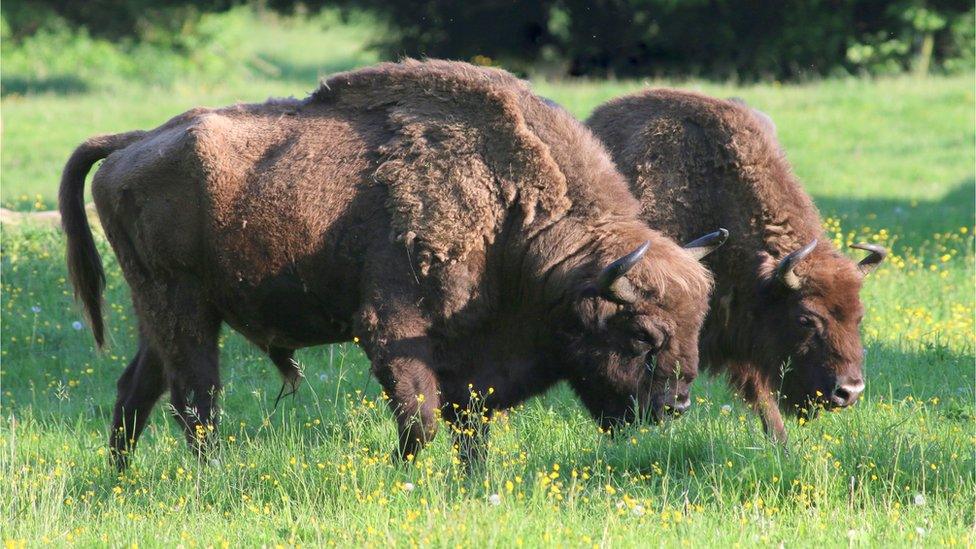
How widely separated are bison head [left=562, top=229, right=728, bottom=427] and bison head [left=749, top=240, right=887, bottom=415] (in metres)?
1.03

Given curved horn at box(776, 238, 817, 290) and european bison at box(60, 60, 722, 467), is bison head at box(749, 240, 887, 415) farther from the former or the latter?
european bison at box(60, 60, 722, 467)

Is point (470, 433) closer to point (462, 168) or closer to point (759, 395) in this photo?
point (462, 168)

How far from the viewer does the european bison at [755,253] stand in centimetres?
712

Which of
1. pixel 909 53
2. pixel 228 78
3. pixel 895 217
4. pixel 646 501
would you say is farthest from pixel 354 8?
pixel 646 501

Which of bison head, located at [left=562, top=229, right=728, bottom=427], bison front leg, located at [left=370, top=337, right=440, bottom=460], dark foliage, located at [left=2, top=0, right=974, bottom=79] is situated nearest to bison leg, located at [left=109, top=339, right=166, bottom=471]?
bison front leg, located at [left=370, top=337, right=440, bottom=460]

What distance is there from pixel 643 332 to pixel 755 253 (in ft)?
4.63

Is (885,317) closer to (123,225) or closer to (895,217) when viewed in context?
(895,217)

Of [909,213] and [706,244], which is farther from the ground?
[706,244]

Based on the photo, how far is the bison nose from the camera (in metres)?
7.00

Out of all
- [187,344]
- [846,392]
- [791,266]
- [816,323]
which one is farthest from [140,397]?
[846,392]

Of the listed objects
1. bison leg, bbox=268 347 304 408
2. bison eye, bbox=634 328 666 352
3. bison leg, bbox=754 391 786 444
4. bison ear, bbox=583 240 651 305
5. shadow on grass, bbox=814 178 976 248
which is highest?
bison ear, bbox=583 240 651 305

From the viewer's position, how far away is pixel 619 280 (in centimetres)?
617

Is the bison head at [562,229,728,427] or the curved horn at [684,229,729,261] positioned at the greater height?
the curved horn at [684,229,729,261]

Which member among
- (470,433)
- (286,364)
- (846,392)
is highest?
(470,433)
